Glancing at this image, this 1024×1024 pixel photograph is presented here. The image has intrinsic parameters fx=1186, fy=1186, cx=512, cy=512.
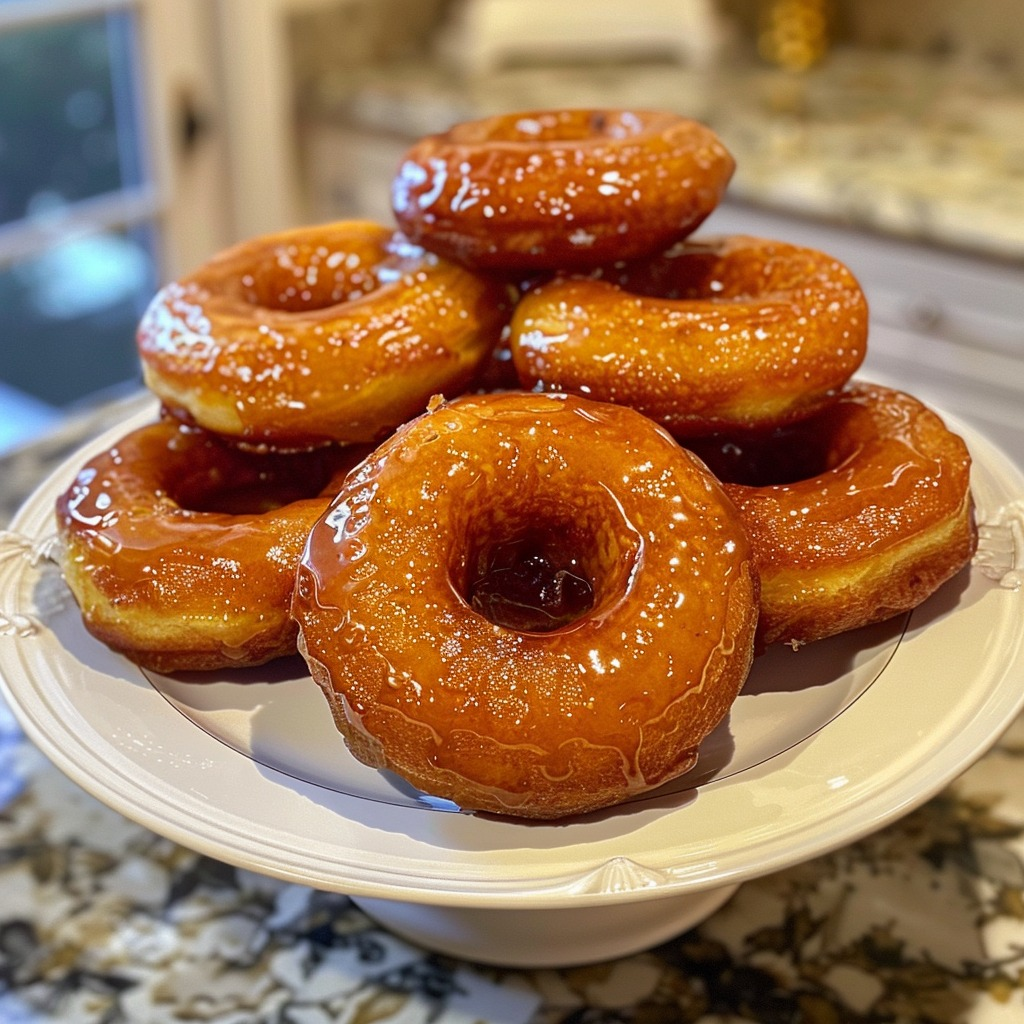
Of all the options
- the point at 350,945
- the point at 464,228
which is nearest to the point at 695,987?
the point at 350,945

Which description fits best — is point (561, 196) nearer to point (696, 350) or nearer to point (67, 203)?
point (696, 350)

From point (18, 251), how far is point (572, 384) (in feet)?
5.31

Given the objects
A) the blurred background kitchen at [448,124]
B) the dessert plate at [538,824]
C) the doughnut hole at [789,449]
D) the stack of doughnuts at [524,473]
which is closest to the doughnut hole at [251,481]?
the stack of doughnuts at [524,473]

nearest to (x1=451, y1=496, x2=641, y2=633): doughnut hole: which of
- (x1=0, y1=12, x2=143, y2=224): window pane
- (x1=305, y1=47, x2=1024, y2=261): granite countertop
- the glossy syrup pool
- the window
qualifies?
the glossy syrup pool

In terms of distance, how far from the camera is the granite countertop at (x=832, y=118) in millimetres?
1769

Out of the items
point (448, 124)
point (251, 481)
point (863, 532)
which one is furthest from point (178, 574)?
point (448, 124)

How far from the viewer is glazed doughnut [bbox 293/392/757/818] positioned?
647 mm

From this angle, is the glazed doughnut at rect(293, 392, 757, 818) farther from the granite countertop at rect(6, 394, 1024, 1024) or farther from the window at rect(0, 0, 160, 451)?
the window at rect(0, 0, 160, 451)

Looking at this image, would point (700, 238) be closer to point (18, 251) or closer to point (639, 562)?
point (639, 562)

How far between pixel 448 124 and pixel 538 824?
1727mm

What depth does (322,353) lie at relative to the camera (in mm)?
A: 837

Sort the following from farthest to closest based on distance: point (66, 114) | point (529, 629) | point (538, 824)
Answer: point (66, 114) → point (529, 629) → point (538, 824)

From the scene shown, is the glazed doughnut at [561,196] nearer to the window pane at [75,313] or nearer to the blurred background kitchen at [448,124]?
the blurred background kitchen at [448,124]

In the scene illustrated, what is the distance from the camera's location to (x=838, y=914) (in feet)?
2.53
